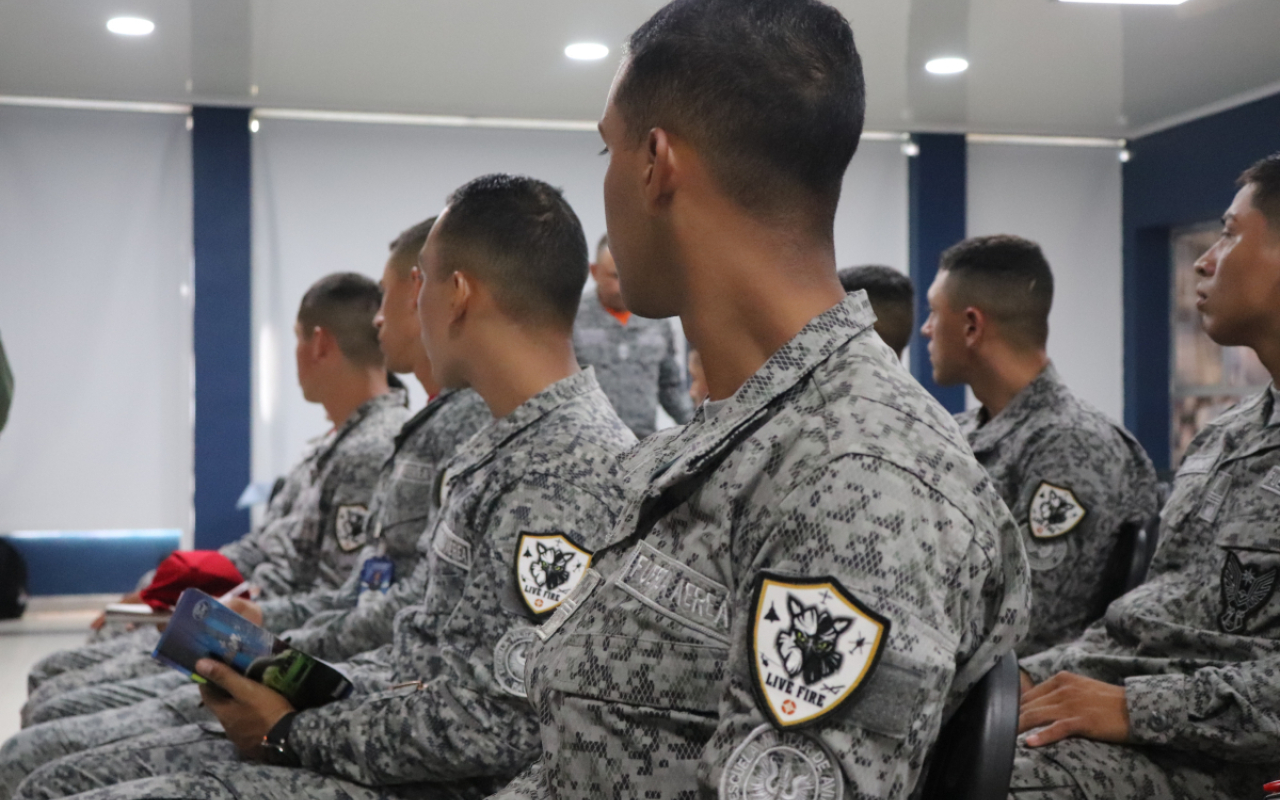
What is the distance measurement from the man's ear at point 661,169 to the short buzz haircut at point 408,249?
5.37ft

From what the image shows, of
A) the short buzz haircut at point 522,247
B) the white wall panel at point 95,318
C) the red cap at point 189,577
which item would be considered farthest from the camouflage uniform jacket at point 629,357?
the white wall panel at point 95,318

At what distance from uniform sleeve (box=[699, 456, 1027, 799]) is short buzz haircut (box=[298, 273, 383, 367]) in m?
2.43

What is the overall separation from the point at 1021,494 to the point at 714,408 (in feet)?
4.66

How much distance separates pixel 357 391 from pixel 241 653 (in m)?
1.53

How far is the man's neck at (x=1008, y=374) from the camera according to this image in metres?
2.53

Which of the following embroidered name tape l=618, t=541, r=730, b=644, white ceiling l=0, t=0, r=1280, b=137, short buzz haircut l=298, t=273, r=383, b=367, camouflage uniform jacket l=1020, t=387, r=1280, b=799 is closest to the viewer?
embroidered name tape l=618, t=541, r=730, b=644

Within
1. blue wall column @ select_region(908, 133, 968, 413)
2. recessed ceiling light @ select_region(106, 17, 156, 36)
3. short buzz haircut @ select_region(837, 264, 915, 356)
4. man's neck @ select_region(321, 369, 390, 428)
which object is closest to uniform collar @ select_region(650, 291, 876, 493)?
short buzz haircut @ select_region(837, 264, 915, 356)

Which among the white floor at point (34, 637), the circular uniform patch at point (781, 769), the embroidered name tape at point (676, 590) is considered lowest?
the white floor at point (34, 637)

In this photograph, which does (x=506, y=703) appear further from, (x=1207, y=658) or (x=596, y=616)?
(x=1207, y=658)

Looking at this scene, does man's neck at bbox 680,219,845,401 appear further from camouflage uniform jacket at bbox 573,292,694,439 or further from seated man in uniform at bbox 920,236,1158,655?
camouflage uniform jacket at bbox 573,292,694,439

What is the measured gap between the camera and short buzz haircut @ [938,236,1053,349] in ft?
8.38

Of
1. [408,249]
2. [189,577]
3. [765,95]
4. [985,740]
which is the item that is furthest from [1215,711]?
[189,577]

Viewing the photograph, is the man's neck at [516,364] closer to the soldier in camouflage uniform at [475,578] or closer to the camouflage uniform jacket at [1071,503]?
the soldier in camouflage uniform at [475,578]

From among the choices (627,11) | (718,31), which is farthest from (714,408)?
(627,11)
